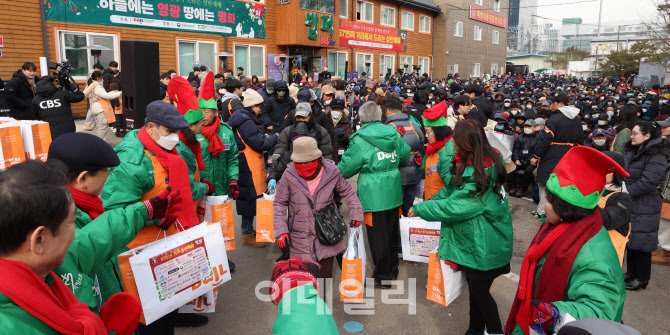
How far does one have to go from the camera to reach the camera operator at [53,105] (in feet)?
25.6

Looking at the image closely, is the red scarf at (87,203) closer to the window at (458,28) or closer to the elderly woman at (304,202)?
the elderly woman at (304,202)

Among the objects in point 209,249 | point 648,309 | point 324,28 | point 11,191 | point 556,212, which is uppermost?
point 324,28

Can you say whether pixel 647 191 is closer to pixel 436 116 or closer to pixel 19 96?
pixel 436 116

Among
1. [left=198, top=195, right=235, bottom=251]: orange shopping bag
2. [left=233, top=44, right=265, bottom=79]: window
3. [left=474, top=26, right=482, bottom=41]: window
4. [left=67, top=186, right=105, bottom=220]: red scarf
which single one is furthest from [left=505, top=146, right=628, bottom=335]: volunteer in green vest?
[left=474, top=26, right=482, bottom=41]: window

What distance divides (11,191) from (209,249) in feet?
6.51

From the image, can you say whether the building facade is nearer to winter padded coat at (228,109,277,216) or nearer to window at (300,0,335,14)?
window at (300,0,335,14)

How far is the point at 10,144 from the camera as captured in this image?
6023 mm

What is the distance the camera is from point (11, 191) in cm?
133

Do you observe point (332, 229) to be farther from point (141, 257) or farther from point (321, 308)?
point (321, 308)

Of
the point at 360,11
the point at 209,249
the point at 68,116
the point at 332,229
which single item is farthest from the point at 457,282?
the point at 360,11

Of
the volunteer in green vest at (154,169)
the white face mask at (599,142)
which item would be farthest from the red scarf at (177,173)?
the white face mask at (599,142)

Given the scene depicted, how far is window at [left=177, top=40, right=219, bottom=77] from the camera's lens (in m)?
18.0

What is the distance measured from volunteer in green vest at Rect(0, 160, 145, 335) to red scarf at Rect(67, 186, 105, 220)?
748 millimetres

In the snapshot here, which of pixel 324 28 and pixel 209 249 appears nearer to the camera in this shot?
pixel 209 249
